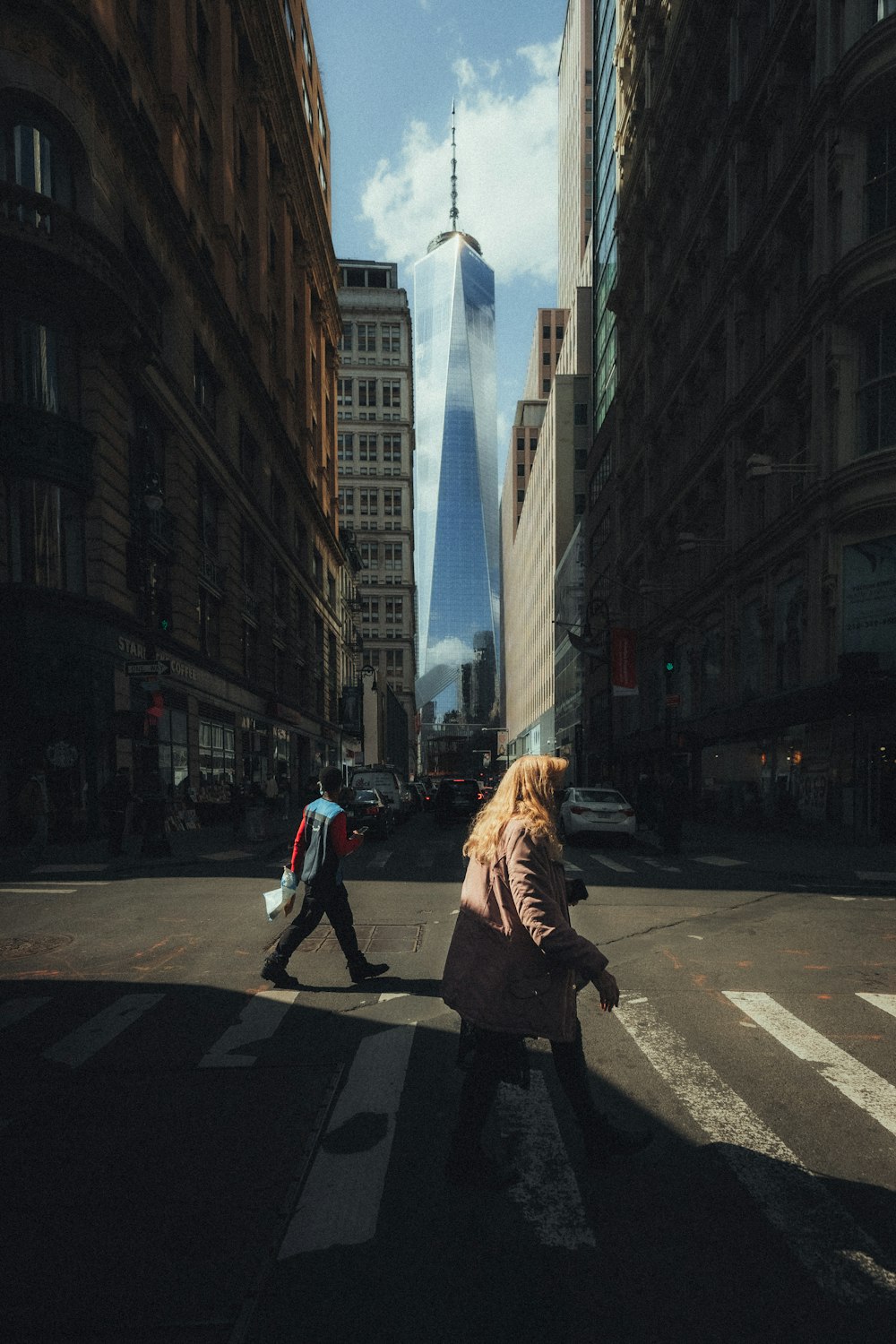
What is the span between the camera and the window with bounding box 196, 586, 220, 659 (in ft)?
109

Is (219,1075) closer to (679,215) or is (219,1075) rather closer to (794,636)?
(794,636)

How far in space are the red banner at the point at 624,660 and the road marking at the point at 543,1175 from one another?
3424 cm

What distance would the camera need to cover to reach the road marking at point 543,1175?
3.57m

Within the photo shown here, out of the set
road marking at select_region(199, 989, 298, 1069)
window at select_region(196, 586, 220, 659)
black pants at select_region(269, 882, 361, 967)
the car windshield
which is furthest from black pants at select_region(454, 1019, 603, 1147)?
window at select_region(196, 586, 220, 659)

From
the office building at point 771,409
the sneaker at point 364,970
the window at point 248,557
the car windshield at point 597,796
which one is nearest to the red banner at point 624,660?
the office building at point 771,409

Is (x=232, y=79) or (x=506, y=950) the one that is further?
(x=232, y=79)

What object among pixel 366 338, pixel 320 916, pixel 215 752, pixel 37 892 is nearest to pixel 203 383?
pixel 215 752

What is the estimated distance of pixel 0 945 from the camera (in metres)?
9.51

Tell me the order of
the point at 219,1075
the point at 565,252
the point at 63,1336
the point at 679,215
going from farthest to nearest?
the point at 565,252
the point at 679,215
the point at 219,1075
the point at 63,1336

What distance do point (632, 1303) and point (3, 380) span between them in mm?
22084

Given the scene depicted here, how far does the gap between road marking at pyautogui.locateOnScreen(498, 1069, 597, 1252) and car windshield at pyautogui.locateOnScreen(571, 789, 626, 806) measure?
1883 cm

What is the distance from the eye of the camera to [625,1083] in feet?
17.4

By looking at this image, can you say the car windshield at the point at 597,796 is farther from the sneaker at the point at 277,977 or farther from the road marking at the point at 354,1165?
the road marking at the point at 354,1165

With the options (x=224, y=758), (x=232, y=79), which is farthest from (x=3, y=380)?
(x=232, y=79)
